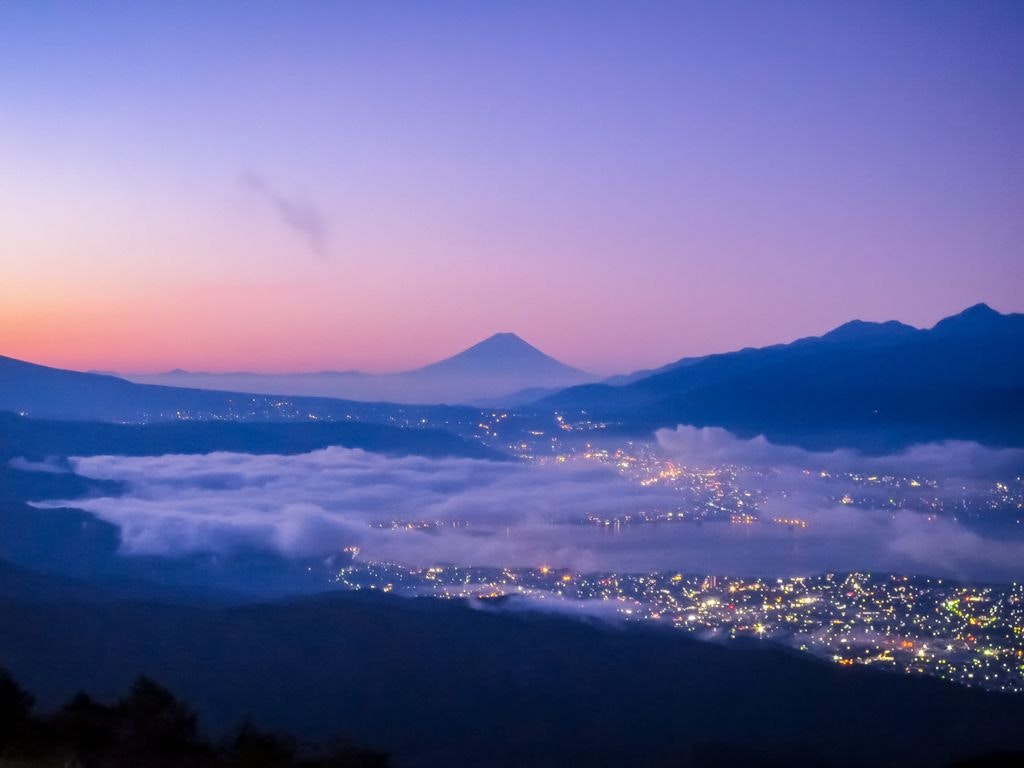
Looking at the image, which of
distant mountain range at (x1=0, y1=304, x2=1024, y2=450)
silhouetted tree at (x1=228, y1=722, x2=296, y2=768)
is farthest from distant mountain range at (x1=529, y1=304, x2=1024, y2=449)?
silhouetted tree at (x1=228, y1=722, x2=296, y2=768)

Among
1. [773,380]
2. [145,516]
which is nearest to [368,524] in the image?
[145,516]

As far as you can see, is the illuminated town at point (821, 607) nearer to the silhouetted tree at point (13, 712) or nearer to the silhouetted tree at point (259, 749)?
the silhouetted tree at point (259, 749)

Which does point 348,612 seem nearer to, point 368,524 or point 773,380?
point 368,524

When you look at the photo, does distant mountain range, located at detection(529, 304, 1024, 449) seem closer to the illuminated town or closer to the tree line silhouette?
the illuminated town

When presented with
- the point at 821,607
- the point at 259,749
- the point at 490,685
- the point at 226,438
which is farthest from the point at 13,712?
the point at 226,438

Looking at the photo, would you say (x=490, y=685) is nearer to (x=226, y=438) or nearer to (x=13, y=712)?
(x=13, y=712)

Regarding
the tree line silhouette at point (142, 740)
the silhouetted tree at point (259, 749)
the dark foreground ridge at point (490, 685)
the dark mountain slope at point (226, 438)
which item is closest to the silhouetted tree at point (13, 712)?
the tree line silhouette at point (142, 740)
